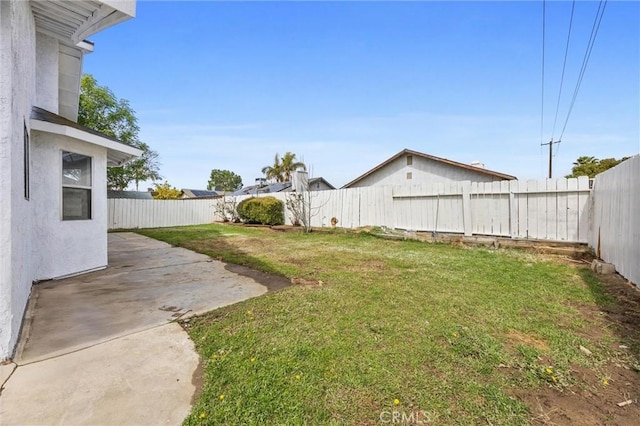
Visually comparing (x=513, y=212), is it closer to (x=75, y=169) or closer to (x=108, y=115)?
(x=75, y=169)

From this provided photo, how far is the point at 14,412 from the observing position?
5.68ft

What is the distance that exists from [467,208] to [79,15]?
931 centimetres

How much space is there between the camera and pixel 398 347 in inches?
101

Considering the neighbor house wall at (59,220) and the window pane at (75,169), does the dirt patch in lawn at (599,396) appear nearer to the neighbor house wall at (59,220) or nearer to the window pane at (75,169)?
the neighbor house wall at (59,220)

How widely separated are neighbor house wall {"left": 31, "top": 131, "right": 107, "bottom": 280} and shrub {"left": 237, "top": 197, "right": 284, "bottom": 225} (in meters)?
8.76

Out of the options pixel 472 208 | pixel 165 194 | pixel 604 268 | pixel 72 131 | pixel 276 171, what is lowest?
pixel 604 268

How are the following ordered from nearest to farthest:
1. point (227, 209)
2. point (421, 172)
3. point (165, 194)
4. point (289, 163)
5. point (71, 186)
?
point (71, 186) < point (421, 172) < point (227, 209) < point (165, 194) < point (289, 163)

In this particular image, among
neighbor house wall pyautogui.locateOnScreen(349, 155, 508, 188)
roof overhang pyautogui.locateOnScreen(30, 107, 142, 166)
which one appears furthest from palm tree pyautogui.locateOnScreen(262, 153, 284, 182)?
roof overhang pyautogui.locateOnScreen(30, 107, 142, 166)

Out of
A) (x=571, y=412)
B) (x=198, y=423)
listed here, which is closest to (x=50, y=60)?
(x=198, y=423)

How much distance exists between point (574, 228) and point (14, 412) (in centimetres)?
944

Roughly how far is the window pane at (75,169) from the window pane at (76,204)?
0.15m

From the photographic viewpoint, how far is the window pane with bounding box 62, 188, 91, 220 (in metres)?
4.79

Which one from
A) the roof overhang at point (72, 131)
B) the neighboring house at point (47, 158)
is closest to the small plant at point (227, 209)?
the neighboring house at point (47, 158)

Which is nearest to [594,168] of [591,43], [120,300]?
[591,43]
